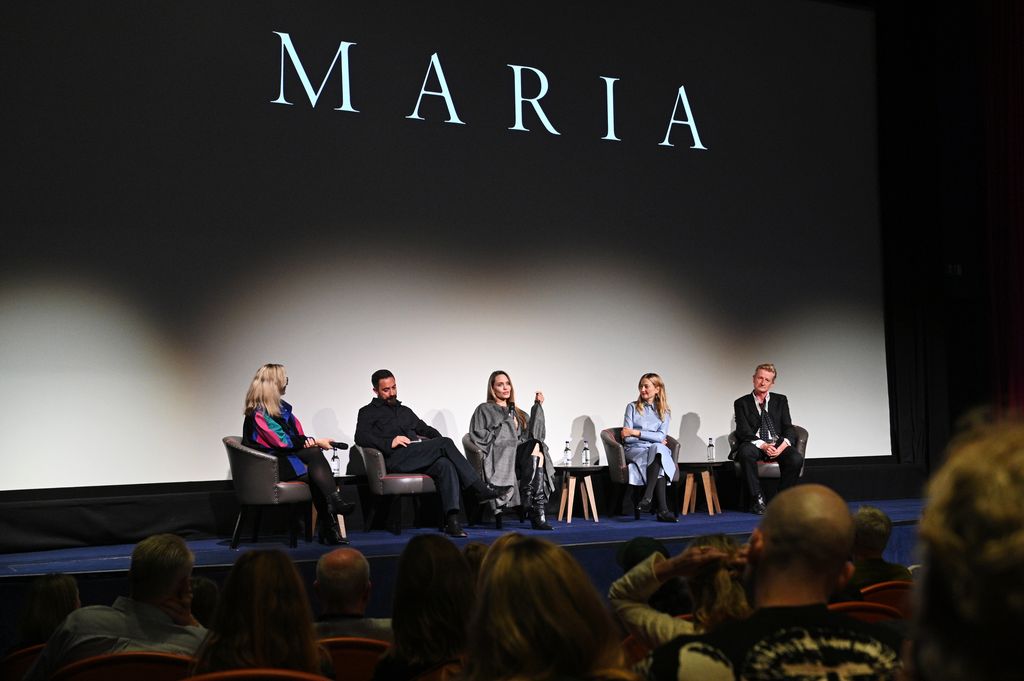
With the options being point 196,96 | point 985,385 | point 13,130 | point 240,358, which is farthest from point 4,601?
point 985,385

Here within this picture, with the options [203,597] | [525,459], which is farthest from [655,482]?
[203,597]

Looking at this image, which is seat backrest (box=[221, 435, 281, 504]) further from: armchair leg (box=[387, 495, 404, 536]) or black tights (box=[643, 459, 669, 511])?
black tights (box=[643, 459, 669, 511])

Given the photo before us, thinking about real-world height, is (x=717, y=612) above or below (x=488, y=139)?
below

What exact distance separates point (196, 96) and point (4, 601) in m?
3.51

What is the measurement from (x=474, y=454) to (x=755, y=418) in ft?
7.37

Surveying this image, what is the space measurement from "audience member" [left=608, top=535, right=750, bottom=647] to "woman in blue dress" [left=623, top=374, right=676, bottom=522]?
523 cm

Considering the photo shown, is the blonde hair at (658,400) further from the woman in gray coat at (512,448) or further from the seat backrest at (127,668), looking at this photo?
the seat backrest at (127,668)

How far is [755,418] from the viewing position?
25.4ft

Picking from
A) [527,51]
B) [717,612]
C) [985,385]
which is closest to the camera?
[717,612]

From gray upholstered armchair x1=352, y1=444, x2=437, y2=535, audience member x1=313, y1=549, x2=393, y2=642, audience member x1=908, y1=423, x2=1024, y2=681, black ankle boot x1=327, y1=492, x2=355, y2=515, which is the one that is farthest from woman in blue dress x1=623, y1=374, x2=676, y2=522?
audience member x1=908, y1=423, x2=1024, y2=681

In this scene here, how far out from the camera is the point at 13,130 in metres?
6.02

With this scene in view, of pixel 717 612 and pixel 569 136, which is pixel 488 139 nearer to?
pixel 569 136

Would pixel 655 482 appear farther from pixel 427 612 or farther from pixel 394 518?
pixel 427 612

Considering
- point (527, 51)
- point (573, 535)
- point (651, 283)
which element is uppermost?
point (527, 51)
